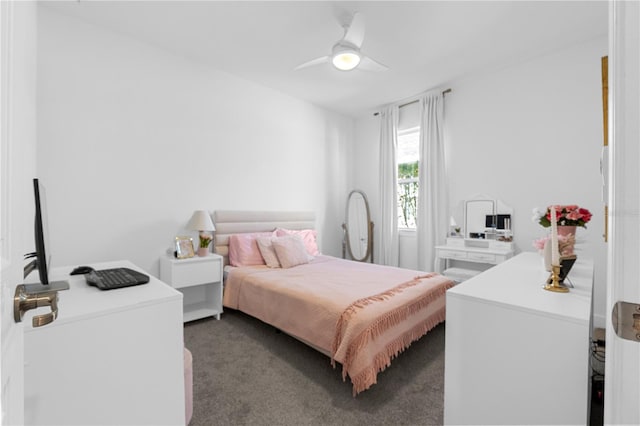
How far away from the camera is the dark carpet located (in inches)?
62.9

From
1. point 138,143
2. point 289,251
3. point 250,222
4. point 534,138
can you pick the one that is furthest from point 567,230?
point 138,143

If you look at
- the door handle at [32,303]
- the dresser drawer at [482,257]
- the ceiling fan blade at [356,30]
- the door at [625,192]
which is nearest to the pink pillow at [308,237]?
the dresser drawer at [482,257]

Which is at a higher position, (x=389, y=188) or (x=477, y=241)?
(x=389, y=188)

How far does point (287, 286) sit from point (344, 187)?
2930 millimetres

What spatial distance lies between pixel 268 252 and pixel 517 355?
2585mm

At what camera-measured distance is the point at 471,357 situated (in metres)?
1.13

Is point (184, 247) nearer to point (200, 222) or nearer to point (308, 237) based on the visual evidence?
point (200, 222)

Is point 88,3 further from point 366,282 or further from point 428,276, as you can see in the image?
point 428,276

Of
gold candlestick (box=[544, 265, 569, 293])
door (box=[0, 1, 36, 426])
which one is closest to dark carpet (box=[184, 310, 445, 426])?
gold candlestick (box=[544, 265, 569, 293])

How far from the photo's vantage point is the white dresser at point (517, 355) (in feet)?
3.03

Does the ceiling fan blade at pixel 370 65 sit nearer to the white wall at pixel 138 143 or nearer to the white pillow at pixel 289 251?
the white wall at pixel 138 143

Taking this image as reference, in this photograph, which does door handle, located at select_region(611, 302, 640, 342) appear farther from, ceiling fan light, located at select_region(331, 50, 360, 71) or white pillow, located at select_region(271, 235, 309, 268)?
white pillow, located at select_region(271, 235, 309, 268)

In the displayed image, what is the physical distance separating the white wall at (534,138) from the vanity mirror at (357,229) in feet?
4.55

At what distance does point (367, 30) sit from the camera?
2.69m
